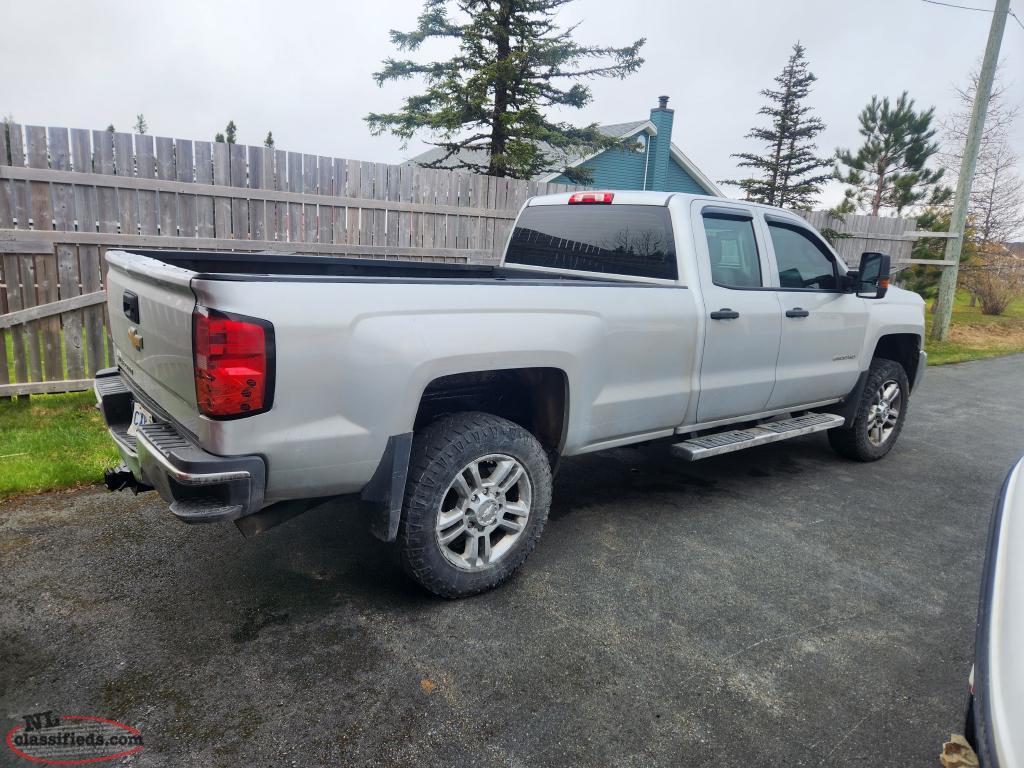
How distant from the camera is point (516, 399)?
371cm

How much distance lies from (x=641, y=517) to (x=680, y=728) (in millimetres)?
1964

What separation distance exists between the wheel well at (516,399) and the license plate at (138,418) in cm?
118

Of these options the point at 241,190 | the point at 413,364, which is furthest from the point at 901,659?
the point at 241,190

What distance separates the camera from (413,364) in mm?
2793

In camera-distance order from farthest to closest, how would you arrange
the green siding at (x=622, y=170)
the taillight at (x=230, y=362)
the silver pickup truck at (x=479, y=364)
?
the green siding at (x=622, y=170) → the silver pickup truck at (x=479, y=364) → the taillight at (x=230, y=362)

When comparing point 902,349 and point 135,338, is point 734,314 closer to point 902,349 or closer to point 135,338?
point 902,349

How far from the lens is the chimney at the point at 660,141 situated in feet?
80.5

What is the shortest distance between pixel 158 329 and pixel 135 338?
0.41m

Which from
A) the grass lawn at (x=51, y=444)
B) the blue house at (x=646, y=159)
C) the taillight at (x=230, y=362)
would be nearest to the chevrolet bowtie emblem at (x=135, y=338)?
the taillight at (x=230, y=362)

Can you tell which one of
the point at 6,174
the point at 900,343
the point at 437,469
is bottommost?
the point at 437,469

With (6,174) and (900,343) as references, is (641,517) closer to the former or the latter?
(900,343)

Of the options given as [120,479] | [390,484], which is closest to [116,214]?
[120,479]

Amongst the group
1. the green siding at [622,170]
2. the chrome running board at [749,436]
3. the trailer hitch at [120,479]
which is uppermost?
the green siding at [622,170]

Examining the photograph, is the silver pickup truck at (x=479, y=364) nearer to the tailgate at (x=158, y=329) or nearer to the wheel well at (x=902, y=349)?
the tailgate at (x=158, y=329)
